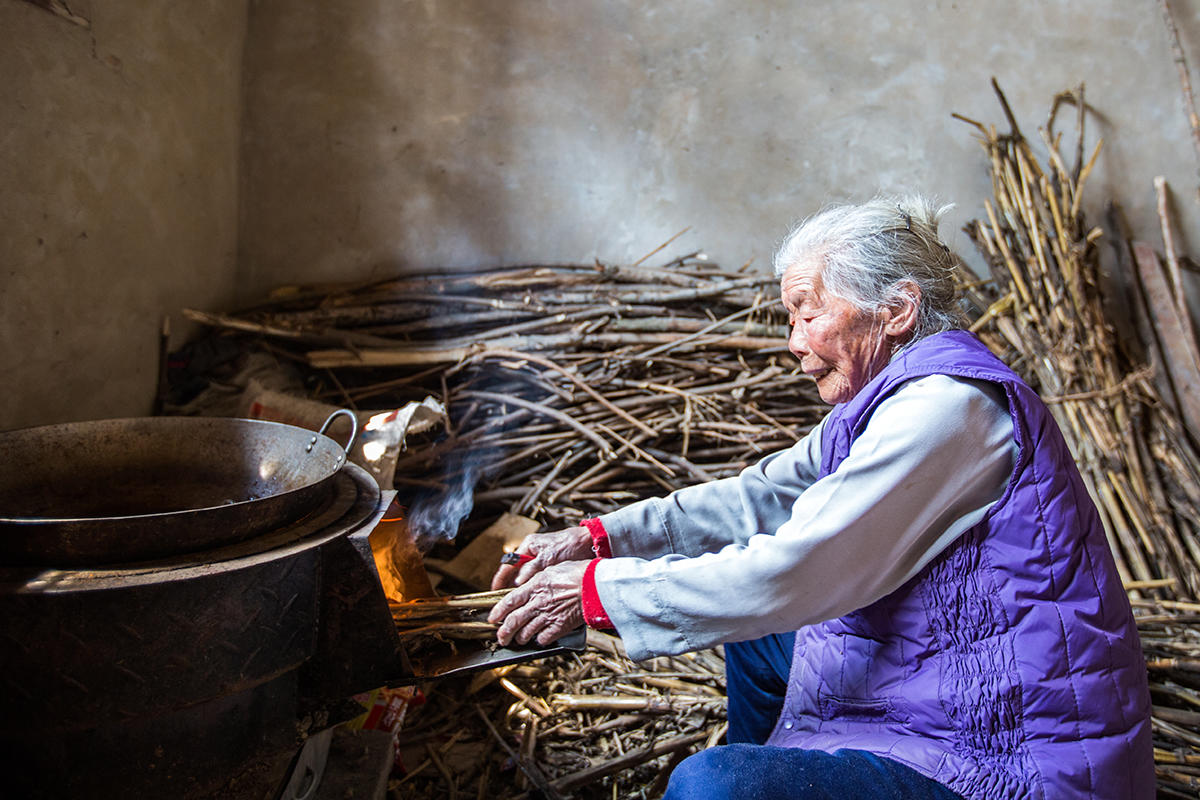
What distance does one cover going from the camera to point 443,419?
3.39 meters

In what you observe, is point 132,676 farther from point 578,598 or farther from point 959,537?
point 959,537

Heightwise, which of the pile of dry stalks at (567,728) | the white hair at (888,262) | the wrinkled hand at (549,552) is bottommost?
the pile of dry stalks at (567,728)

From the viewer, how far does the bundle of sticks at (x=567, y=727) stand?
7.62 ft

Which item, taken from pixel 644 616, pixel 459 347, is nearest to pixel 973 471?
pixel 644 616

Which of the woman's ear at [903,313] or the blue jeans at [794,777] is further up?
the woman's ear at [903,313]

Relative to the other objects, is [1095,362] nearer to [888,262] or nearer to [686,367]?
[686,367]

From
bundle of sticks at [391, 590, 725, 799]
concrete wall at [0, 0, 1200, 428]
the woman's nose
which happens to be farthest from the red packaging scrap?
concrete wall at [0, 0, 1200, 428]

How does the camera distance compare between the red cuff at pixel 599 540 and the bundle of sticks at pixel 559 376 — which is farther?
the bundle of sticks at pixel 559 376

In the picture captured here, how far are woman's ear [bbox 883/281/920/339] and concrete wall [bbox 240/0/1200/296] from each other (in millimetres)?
2608

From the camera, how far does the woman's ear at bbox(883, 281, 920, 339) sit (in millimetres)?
1678

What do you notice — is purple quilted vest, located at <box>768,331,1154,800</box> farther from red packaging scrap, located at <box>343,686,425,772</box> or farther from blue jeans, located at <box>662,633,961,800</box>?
red packaging scrap, located at <box>343,686,425,772</box>

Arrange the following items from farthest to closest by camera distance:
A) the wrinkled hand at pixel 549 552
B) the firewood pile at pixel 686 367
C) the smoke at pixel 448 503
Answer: the firewood pile at pixel 686 367
the smoke at pixel 448 503
the wrinkled hand at pixel 549 552

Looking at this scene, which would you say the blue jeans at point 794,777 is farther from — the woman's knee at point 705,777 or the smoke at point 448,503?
the smoke at point 448,503

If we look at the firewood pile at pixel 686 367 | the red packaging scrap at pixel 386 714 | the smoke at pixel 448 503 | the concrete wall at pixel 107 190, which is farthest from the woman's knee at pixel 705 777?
the concrete wall at pixel 107 190
